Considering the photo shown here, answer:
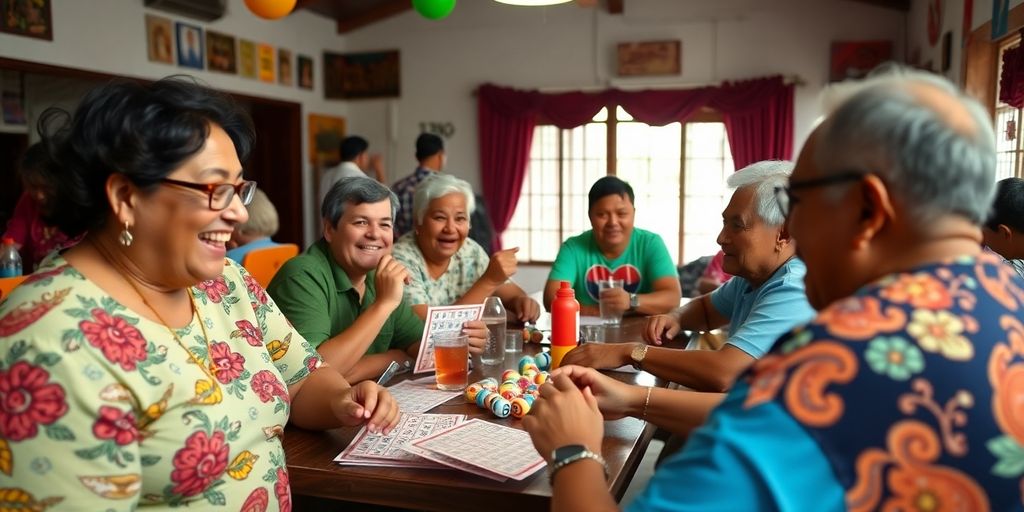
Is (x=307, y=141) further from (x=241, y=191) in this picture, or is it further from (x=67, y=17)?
(x=241, y=191)

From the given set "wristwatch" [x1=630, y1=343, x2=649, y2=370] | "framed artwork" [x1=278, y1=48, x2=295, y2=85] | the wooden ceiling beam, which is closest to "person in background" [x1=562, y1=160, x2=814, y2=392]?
"wristwatch" [x1=630, y1=343, x2=649, y2=370]

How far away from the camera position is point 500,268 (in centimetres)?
269

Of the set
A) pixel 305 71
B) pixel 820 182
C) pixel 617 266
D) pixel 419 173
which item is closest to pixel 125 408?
pixel 820 182

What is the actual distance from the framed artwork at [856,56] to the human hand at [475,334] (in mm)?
5249

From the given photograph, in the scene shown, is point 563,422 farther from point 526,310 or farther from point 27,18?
point 27,18

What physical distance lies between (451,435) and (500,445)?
10 cm

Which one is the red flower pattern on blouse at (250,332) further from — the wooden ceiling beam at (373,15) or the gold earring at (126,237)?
the wooden ceiling beam at (373,15)

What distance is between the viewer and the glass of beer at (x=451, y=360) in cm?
177

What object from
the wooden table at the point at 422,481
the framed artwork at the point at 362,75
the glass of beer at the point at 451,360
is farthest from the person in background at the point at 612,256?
the framed artwork at the point at 362,75

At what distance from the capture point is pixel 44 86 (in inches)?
248

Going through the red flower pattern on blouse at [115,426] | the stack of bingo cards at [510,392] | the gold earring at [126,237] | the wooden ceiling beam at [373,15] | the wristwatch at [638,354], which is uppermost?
the wooden ceiling beam at [373,15]

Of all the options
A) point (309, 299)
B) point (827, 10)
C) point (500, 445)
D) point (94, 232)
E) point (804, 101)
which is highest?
point (827, 10)

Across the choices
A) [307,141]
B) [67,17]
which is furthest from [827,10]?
[67,17]

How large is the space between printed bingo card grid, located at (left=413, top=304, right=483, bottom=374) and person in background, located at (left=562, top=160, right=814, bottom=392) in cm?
31
